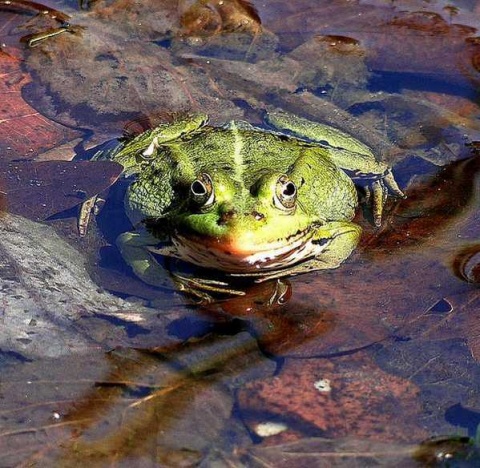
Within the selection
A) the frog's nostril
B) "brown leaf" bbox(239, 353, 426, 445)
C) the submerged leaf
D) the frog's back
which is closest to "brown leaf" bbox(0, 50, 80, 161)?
the submerged leaf

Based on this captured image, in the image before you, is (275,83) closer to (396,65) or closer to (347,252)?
(396,65)

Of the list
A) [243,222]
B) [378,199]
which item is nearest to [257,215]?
[243,222]

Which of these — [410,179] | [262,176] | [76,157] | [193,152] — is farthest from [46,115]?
[410,179]

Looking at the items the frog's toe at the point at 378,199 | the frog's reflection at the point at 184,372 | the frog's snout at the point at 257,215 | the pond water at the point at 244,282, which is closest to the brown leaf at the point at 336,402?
the pond water at the point at 244,282

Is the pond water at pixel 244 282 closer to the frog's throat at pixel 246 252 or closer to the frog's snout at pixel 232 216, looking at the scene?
the frog's throat at pixel 246 252

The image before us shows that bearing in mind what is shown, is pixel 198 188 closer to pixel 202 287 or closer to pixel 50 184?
pixel 202 287

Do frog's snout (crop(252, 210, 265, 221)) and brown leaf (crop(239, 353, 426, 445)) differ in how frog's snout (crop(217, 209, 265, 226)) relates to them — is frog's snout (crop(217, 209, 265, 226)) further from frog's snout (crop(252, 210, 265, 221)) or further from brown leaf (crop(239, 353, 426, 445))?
brown leaf (crop(239, 353, 426, 445))

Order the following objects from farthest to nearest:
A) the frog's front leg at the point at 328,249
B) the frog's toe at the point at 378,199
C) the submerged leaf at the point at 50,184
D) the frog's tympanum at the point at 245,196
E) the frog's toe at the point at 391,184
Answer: the frog's toe at the point at 391,184
the frog's toe at the point at 378,199
the submerged leaf at the point at 50,184
the frog's front leg at the point at 328,249
the frog's tympanum at the point at 245,196
